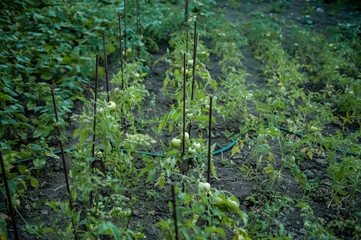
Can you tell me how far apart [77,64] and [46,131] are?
975mm

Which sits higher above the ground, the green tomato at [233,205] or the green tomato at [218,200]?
the green tomato at [218,200]

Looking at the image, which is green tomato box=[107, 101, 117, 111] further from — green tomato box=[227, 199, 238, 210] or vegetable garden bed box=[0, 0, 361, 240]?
green tomato box=[227, 199, 238, 210]

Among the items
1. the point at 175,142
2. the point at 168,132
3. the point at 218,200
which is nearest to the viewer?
the point at 218,200

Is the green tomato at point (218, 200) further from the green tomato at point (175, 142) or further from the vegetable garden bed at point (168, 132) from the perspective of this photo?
the green tomato at point (175, 142)

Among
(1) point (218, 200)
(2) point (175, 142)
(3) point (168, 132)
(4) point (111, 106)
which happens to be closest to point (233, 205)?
(1) point (218, 200)

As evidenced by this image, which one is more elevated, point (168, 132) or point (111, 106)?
point (111, 106)

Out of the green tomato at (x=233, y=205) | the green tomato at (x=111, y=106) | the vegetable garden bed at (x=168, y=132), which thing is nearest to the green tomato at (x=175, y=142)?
the vegetable garden bed at (x=168, y=132)

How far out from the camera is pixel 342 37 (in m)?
5.48

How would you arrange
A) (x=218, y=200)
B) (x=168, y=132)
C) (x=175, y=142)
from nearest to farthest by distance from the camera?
(x=218, y=200), (x=175, y=142), (x=168, y=132)

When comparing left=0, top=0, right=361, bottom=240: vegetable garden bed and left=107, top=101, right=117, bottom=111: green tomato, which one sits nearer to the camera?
left=0, top=0, right=361, bottom=240: vegetable garden bed

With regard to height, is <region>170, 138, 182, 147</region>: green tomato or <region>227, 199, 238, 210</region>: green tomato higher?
<region>170, 138, 182, 147</region>: green tomato

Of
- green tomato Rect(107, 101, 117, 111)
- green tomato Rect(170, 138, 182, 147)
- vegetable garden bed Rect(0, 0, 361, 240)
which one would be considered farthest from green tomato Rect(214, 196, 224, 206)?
green tomato Rect(107, 101, 117, 111)

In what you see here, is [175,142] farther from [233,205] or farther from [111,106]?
[233,205]

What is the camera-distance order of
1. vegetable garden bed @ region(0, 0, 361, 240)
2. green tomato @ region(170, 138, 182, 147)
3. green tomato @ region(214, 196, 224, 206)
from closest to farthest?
green tomato @ region(214, 196, 224, 206) → vegetable garden bed @ region(0, 0, 361, 240) → green tomato @ region(170, 138, 182, 147)
